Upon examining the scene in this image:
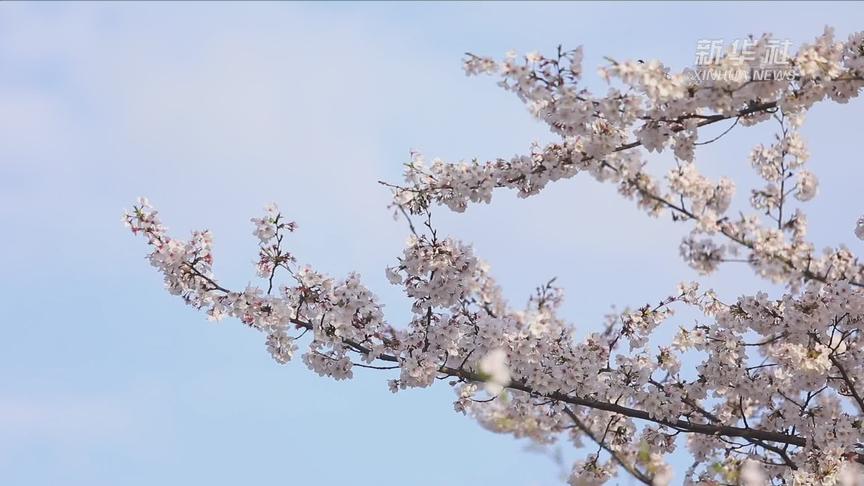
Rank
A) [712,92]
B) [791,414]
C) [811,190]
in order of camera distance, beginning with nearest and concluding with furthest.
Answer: [712,92] < [811,190] < [791,414]

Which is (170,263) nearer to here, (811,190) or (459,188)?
(459,188)

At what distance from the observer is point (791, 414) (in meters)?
9.67

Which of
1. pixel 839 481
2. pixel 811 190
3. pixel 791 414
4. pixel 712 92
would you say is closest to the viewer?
pixel 712 92

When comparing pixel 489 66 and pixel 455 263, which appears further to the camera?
pixel 455 263

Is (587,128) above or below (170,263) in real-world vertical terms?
above

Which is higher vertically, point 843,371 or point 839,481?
point 843,371

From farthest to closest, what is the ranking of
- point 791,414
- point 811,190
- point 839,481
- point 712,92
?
1. point 791,414
2. point 839,481
3. point 811,190
4. point 712,92

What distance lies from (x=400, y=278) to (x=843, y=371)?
13.7ft

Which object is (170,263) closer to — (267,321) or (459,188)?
(267,321)

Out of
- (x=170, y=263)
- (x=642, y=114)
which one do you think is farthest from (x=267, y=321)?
(x=642, y=114)

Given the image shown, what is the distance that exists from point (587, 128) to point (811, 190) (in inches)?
77.1

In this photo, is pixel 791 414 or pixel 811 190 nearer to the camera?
pixel 811 190

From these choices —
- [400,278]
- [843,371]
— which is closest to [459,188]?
[400,278]

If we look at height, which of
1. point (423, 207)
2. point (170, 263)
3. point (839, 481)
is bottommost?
point (839, 481)
